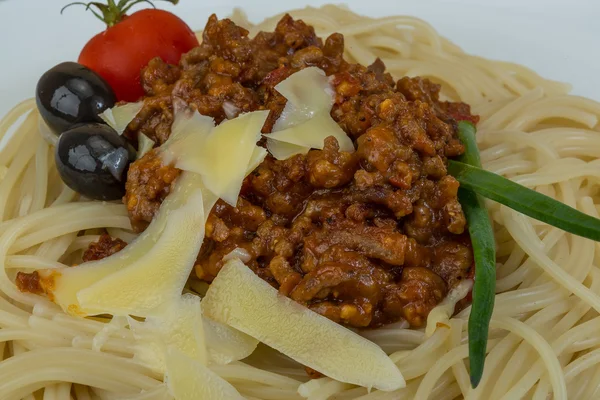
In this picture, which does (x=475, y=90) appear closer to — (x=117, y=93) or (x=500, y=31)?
(x=500, y=31)

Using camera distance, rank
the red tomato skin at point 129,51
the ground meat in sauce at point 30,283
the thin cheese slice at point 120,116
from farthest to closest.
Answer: the red tomato skin at point 129,51 → the thin cheese slice at point 120,116 → the ground meat in sauce at point 30,283

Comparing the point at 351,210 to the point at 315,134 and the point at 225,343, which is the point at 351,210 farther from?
the point at 225,343

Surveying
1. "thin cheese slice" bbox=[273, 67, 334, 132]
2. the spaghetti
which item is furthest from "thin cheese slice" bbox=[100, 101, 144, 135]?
"thin cheese slice" bbox=[273, 67, 334, 132]

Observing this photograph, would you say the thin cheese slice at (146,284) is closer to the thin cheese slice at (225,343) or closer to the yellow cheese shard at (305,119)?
the thin cheese slice at (225,343)

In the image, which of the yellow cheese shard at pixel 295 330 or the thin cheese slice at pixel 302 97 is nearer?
the yellow cheese shard at pixel 295 330

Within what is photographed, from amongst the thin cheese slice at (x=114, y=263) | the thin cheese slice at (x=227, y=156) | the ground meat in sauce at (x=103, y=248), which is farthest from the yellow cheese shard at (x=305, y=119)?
the ground meat in sauce at (x=103, y=248)

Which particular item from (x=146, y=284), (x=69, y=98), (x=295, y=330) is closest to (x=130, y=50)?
(x=69, y=98)

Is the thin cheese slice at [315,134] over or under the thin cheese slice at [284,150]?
over

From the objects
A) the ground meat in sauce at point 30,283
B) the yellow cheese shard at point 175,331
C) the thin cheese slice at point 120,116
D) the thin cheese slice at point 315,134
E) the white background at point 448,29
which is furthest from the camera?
the white background at point 448,29
